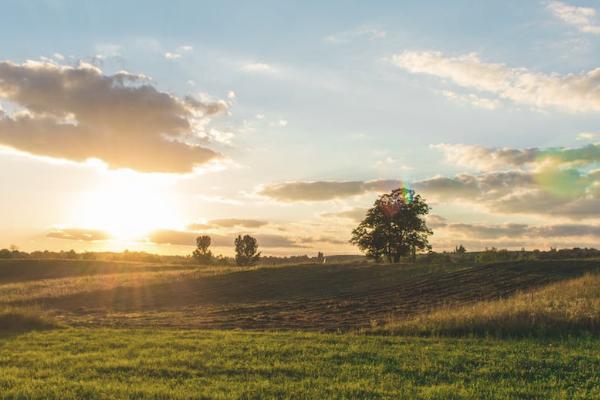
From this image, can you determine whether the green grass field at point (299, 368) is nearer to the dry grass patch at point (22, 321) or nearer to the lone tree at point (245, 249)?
the dry grass patch at point (22, 321)

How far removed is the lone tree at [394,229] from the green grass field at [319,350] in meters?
34.5

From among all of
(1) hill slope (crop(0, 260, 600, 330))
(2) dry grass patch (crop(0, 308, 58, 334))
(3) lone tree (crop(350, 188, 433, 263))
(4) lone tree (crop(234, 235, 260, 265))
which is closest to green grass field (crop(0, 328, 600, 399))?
(2) dry grass patch (crop(0, 308, 58, 334))

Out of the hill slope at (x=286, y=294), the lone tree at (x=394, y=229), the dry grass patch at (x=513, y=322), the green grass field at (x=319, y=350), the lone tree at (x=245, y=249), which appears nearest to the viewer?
the green grass field at (x=319, y=350)

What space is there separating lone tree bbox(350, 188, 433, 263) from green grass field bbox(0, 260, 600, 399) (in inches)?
1360

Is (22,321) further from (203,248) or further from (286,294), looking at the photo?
(203,248)

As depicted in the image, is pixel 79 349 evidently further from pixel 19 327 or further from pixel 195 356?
pixel 19 327

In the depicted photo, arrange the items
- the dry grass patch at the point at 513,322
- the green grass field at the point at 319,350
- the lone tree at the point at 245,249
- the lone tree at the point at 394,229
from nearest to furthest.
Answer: the green grass field at the point at 319,350 < the dry grass patch at the point at 513,322 < the lone tree at the point at 394,229 < the lone tree at the point at 245,249

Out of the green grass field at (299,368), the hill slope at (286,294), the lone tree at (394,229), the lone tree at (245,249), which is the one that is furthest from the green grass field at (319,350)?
the lone tree at (245,249)

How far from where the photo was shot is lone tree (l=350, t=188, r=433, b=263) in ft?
260

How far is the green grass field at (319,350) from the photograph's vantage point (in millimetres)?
13180

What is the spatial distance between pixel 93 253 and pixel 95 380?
Answer: 14259 centimetres

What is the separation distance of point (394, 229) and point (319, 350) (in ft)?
206

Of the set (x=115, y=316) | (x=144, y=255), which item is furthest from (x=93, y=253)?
(x=115, y=316)

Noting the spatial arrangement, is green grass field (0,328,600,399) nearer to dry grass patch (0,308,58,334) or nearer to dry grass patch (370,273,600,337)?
dry grass patch (370,273,600,337)
